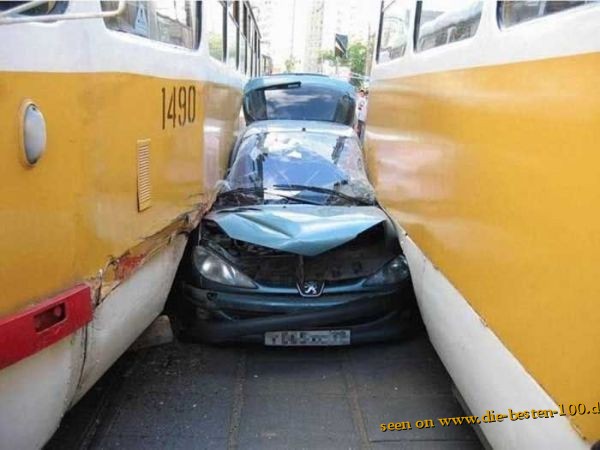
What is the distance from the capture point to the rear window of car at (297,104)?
7.14 meters

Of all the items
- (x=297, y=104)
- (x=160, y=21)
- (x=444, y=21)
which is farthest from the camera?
(x=297, y=104)

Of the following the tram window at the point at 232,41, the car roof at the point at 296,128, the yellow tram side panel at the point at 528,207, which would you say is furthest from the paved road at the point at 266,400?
the tram window at the point at 232,41

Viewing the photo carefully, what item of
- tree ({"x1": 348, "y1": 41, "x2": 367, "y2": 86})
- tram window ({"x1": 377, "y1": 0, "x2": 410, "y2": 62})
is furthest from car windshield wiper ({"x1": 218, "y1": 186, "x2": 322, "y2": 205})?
tree ({"x1": 348, "y1": 41, "x2": 367, "y2": 86})

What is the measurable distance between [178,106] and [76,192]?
1463 millimetres

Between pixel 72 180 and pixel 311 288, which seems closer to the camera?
pixel 72 180

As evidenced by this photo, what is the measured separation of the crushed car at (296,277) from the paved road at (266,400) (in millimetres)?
174

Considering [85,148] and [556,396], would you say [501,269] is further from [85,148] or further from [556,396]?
[85,148]

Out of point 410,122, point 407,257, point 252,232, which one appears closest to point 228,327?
point 252,232

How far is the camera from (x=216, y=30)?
533 centimetres

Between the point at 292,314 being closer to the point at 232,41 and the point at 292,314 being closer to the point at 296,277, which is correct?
the point at 296,277

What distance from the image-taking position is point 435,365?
154 inches

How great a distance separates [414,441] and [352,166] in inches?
110

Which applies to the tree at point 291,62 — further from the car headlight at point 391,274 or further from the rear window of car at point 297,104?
the car headlight at point 391,274

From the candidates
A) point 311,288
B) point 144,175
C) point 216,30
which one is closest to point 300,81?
point 216,30
